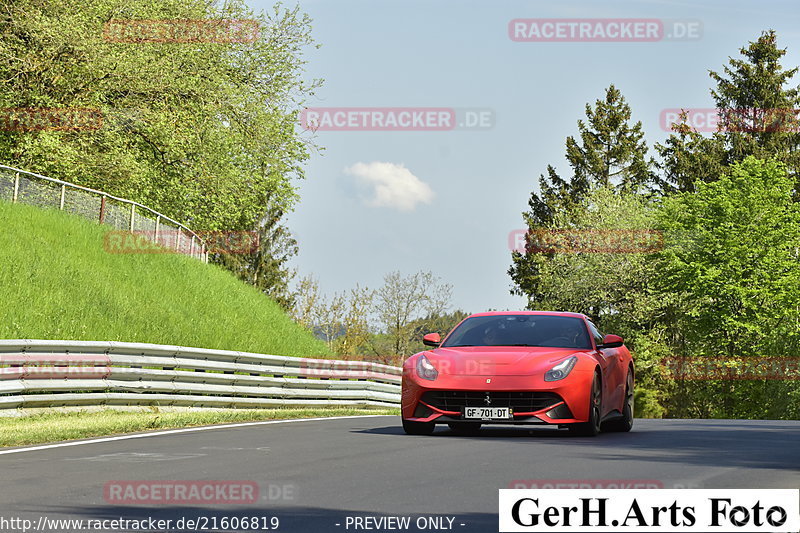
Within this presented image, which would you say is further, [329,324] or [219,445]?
[329,324]

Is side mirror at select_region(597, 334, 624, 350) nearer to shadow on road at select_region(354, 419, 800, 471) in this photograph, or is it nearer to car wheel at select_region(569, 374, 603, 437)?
car wheel at select_region(569, 374, 603, 437)

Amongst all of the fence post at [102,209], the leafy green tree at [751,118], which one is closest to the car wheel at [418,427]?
the fence post at [102,209]

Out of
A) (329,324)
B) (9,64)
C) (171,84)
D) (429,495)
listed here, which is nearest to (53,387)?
(429,495)

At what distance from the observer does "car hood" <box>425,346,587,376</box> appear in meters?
12.9

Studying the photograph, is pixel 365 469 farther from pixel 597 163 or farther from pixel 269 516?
pixel 597 163

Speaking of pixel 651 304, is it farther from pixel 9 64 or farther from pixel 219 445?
pixel 219 445

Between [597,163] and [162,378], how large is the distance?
6309cm

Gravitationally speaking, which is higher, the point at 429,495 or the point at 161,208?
the point at 161,208

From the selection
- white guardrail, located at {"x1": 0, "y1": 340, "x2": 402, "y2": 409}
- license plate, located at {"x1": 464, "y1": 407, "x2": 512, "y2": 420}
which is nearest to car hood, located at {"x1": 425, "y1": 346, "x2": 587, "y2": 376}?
license plate, located at {"x1": 464, "y1": 407, "x2": 512, "y2": 420}

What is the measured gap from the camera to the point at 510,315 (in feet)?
47.4

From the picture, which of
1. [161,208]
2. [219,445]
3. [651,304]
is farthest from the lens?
[651,304]

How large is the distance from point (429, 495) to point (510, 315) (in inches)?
264

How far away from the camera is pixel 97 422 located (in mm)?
14781

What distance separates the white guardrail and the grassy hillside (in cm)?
386
